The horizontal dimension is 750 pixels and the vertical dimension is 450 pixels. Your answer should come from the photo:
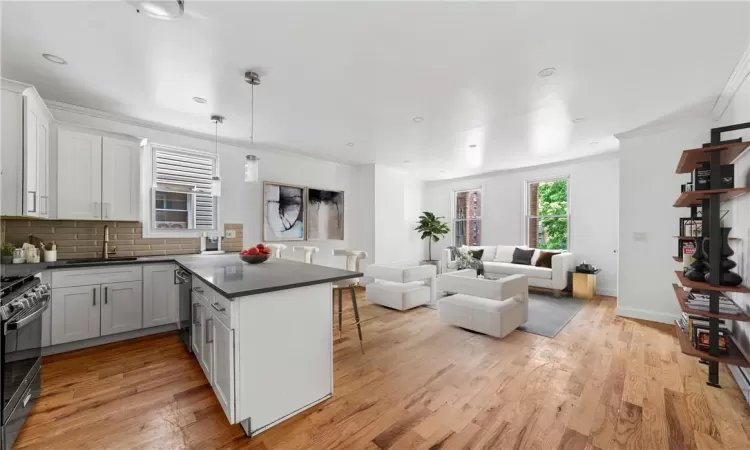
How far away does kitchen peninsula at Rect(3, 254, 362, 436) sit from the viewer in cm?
171

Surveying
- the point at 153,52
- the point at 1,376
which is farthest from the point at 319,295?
the point at 153,52

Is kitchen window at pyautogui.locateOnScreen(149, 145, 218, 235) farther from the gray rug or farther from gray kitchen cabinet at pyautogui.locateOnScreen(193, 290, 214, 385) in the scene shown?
the gray rug

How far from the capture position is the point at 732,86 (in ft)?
8.71

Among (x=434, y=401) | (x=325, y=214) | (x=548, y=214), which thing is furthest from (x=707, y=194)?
(x=325, y=214)

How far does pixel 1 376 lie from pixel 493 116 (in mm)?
4460

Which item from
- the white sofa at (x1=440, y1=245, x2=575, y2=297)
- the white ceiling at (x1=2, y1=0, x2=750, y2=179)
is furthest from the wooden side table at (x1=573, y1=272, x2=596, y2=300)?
the white ceiling at (x1=2, y1=0, x2=750, y2=179)

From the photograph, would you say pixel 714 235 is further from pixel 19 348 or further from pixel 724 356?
pixel 19 348

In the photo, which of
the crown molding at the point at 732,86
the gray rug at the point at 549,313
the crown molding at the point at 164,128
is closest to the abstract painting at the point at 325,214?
the crown molding at the point at 164,128

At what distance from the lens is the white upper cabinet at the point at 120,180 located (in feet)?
10.7

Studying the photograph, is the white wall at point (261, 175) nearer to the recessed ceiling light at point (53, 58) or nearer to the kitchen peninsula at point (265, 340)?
the recessed ceiling light at point (53, 58)

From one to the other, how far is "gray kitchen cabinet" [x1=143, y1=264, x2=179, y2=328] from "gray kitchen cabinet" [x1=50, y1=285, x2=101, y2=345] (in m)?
0.40

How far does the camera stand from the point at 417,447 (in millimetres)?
1668

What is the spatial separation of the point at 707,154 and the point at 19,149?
5.61 m

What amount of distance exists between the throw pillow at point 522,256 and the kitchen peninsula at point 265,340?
5.27 metres
